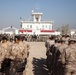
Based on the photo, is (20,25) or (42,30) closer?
(42,30)

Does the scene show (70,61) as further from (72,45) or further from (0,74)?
(0,74)

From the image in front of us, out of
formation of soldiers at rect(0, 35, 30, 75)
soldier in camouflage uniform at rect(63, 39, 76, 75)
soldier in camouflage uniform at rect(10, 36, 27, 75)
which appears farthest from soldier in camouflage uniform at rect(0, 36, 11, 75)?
soldier in camouflage uniform at rect(63, 39, 76, 75)

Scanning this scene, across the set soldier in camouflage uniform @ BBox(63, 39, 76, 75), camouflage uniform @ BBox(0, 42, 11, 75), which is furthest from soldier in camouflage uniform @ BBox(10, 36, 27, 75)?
soldier in camouflage uniform @ BBox(63, 39, 76, 75)

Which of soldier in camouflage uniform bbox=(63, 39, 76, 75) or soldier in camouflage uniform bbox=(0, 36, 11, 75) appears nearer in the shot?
soldier in camouflage uniform bbox=(63, 39, 76, 75)

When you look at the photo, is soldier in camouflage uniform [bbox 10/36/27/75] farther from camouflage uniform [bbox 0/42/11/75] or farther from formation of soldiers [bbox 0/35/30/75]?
camouflage uniform [bbox 0/42/11/75]

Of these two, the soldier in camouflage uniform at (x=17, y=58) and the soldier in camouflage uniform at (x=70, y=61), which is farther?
the soldier in camouflage uniform at (x=17, y=58)

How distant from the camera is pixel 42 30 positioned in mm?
57625

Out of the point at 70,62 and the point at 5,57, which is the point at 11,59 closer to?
the point at 5,57

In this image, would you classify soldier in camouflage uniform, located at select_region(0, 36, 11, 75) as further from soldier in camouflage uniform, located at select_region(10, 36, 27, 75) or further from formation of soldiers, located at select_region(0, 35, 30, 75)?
soldier in camouflage uniform, located at select_region(10, 36, 27, 75)

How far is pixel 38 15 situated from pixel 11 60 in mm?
58037

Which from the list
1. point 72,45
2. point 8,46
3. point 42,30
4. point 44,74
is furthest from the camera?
point 42,30

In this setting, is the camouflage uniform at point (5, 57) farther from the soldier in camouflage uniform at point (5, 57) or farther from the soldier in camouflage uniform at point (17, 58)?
the soldier in camouflage uniform at point (17, 58)

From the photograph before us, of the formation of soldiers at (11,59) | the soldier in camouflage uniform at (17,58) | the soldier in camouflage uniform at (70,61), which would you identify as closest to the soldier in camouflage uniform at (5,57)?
→ the formation of soldiers at (11,59)

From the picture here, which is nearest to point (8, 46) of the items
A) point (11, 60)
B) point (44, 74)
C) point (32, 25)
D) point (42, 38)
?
point (11, 60)
